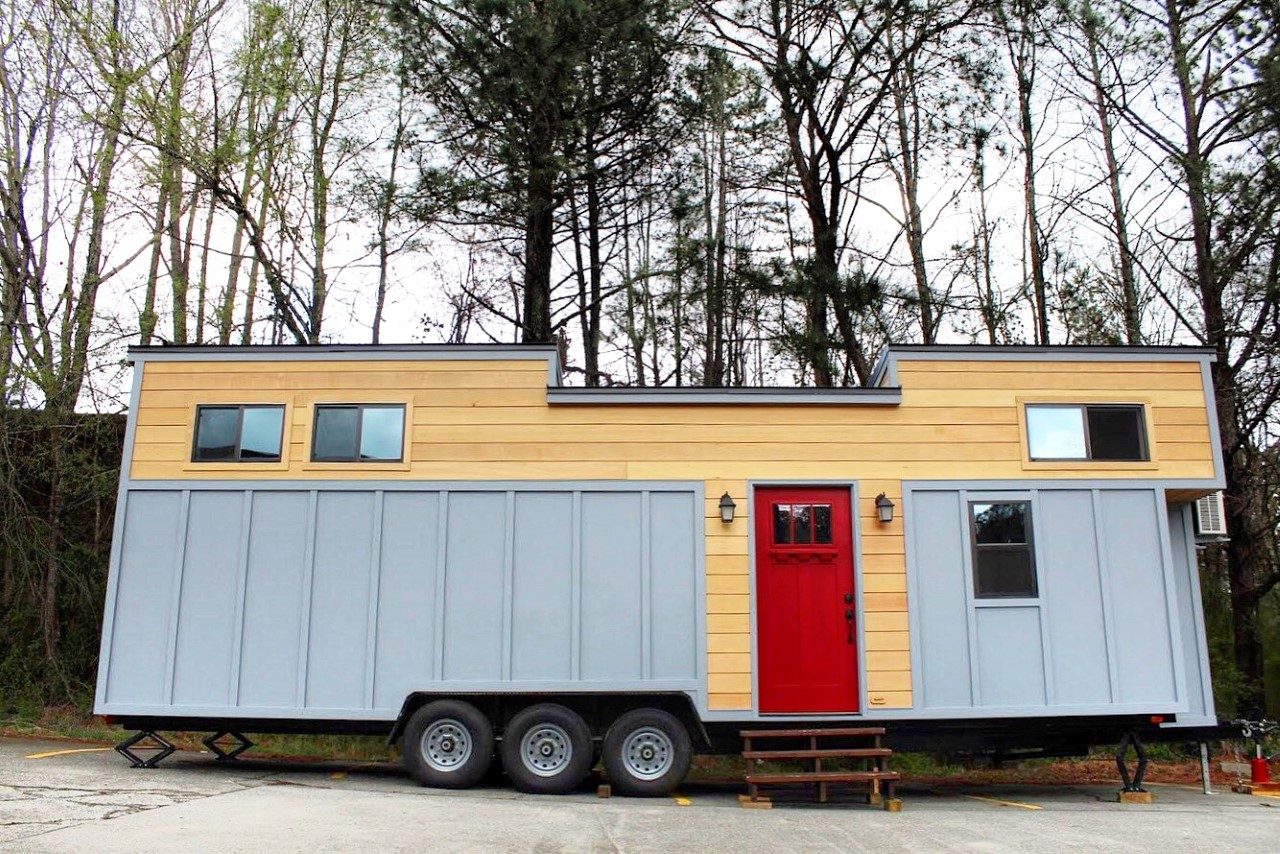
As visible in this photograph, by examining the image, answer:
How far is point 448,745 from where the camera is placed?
767cm

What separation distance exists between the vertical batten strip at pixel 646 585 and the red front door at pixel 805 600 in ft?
3.03

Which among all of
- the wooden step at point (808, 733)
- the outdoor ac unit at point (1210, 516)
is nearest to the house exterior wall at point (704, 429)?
the outdoor ac unit at point (1210, 516)

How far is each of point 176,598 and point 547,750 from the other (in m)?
3.47

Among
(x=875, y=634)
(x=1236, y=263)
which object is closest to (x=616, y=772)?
(x=875, y=634)

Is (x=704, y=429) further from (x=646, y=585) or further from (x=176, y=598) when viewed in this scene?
(x=176, y=598)

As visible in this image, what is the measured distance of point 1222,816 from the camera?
7027 mm

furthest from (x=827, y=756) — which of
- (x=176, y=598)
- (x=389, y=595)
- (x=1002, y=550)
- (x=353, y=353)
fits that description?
(x=176, y=598)

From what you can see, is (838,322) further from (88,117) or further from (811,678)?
(88,117)

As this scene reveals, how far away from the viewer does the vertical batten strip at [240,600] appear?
25.5 ft

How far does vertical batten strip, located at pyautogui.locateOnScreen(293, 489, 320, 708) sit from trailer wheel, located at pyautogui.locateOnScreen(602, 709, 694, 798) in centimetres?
261

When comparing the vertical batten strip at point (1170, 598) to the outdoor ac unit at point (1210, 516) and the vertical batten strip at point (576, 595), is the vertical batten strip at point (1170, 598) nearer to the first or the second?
the outdoor ac unit at point (1210, 516)

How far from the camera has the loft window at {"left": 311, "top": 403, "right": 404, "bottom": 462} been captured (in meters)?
8.18

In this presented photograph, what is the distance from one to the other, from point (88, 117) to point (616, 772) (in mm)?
11958

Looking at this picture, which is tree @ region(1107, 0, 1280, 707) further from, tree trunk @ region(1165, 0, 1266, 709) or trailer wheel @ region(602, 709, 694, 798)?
trailer wheel @ region(602, 709, 694, 798)
